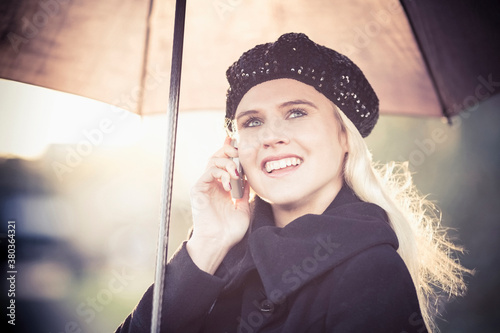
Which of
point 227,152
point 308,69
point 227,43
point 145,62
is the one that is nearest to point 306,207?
point 227,152

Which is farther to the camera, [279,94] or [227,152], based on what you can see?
[227,152]

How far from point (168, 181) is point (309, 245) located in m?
0.50

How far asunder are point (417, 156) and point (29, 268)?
38.2ft

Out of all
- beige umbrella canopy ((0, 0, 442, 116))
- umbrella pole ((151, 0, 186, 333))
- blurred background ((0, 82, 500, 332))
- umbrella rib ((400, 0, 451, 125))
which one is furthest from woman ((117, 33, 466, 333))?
blurred background ((0, 82, 500, 332))

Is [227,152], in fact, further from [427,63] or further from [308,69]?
[427,63]

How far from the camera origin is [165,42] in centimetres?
206

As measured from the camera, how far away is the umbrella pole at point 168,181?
1.25 m

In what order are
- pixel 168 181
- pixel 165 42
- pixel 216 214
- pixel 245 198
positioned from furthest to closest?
pixel 165 42
pixel 245 198
pixel 216 214
pixel 168 181

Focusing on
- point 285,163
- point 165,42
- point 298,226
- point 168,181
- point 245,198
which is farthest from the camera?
point 165,42

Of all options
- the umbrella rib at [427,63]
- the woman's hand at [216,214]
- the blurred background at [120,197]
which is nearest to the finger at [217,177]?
the woman's hand at [216,214]

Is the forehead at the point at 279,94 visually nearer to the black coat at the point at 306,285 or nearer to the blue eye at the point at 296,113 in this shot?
the blue eye at the point at 296,113

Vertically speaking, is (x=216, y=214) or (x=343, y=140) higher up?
(x=343, y=140)

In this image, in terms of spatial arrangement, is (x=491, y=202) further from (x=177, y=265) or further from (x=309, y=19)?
(x=177, y=265)

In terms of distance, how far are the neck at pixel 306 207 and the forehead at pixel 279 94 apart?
39 cm
